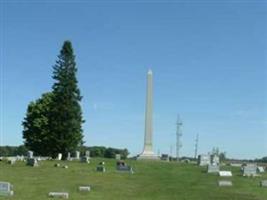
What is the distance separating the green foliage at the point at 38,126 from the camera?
65.3 meters

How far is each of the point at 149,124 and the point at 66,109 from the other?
952 cm

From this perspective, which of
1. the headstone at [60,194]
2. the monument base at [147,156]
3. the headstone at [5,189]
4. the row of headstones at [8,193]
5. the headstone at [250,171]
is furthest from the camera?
the monument base at [147,156]

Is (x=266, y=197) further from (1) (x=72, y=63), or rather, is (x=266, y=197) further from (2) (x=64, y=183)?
(1) (x=72, y=63)

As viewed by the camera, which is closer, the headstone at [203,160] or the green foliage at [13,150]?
the headstone at [203,160]

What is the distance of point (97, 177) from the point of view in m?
32.5

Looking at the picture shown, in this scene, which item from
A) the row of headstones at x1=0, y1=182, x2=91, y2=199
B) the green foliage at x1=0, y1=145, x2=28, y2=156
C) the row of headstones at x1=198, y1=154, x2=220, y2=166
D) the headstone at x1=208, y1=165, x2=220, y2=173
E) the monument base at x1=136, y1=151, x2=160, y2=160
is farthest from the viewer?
the green foliage at x1=0, y1=145, x2=28, y2=156

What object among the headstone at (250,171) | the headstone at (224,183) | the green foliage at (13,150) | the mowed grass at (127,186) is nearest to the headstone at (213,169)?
the headstone at (250,171)

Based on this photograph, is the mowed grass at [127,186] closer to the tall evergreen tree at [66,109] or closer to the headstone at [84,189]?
the headstone at [84,189]

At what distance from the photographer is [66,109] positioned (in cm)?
6412

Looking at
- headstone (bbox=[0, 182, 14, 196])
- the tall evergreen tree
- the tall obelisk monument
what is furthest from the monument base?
headstone (bbox=[0, 182, 14, 196])

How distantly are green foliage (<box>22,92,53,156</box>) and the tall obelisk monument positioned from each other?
36.6 ft

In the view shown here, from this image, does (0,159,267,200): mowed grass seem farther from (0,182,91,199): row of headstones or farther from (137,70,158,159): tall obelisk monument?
(137,70,158,159): tall obelisk monument

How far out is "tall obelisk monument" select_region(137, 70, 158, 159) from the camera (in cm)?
6531

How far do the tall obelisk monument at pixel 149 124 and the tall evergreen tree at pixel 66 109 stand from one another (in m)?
7.55
